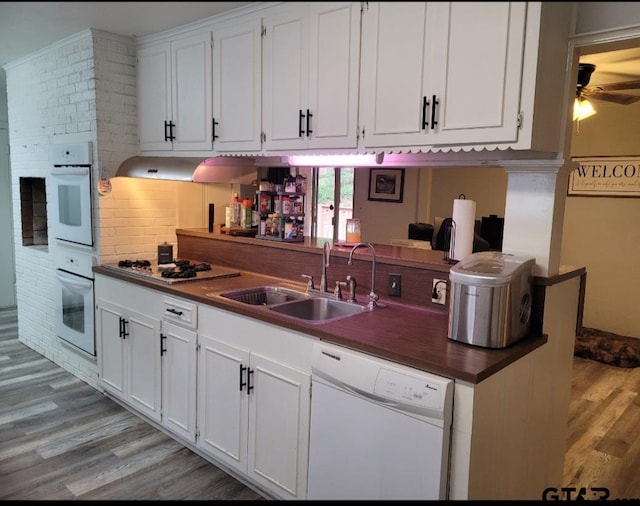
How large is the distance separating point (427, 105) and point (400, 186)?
1373mm

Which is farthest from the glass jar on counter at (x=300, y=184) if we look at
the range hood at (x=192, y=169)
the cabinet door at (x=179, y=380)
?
the cabinet door at (x=179, y=380)

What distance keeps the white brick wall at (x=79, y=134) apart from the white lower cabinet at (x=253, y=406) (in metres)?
1.30

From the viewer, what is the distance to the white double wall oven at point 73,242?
342cm

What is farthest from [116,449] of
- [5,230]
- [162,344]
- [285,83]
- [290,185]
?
[5,230]

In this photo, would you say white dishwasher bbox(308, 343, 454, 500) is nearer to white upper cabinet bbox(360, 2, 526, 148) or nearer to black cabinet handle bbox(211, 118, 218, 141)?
white upper cabinet bbox(360, 2, 526, 148)

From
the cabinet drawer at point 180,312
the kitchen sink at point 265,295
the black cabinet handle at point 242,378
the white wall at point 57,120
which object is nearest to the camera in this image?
the black cabinet handle at point 242,378

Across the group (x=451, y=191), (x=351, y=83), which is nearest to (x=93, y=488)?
(x=351, y=83)

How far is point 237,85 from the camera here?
2793 millimetres

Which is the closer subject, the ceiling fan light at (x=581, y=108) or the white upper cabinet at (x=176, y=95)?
the white upper cabinet at (x=176, y=95)

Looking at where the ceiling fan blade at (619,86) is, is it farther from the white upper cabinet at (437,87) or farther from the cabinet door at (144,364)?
the cabinet door at (144,364)

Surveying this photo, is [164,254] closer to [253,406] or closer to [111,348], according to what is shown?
[111,348]

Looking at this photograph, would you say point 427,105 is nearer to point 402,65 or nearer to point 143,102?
point 402,65

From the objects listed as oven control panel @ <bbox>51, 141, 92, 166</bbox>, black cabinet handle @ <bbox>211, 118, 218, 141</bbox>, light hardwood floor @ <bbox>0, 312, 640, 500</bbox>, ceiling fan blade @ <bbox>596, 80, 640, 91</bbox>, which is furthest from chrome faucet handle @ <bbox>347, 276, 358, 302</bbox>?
ceiling fan blade @ <bbox>596, 80, 640, 91</bbox>

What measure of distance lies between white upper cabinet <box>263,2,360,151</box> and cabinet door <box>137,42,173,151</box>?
0.89 m
